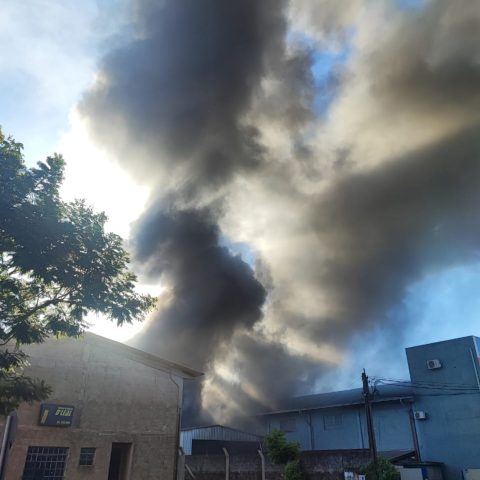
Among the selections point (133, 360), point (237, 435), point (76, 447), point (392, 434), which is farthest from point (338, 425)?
point (76, 447)

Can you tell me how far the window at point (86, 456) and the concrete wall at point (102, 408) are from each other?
19 centimetres

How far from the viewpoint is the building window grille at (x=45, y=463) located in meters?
17.4

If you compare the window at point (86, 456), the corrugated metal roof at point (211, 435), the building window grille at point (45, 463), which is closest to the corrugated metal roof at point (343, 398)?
the corrugated metal roof at point (211, 435)

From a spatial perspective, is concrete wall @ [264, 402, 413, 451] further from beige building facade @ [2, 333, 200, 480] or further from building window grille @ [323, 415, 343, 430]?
beige building facade @ [2, 333, 200, 480]

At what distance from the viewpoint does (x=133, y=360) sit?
2197cm

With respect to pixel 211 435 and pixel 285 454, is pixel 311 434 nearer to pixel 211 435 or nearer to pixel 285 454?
pixel 211 435

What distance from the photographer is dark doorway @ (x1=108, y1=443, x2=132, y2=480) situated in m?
20.3

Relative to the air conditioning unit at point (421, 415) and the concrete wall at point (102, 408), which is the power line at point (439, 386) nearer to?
the air conditioning unit at point (421, 415)

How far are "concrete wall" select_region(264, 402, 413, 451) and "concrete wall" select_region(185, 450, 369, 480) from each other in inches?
Result: 379

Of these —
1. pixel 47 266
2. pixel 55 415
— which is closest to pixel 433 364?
pixel 55 415

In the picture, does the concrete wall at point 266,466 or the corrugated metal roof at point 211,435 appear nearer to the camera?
the concrete wall at point 266,466

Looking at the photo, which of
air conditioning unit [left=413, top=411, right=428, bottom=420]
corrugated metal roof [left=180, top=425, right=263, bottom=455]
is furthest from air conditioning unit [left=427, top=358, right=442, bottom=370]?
corrugated metal roof [left=180, top=425, right=263, bottom=455]

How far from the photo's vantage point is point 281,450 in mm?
28609

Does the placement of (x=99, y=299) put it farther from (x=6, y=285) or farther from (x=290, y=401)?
(x=290, y=401)
